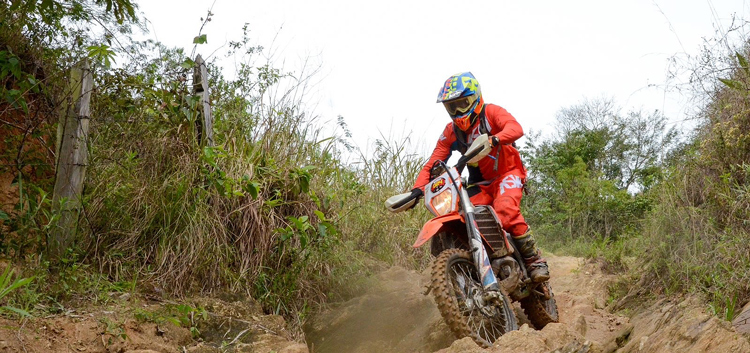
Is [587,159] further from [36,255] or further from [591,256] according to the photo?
[36,255]

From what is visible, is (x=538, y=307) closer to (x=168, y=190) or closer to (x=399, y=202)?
(x=399, y=202)

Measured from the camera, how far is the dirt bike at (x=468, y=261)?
16.1ft

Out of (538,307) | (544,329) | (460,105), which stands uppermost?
(460,105)

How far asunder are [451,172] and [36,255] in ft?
10.0

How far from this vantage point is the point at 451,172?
5.51 m

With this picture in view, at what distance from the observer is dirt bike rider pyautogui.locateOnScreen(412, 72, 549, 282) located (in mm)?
5719

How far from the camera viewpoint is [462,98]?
5.77 meters

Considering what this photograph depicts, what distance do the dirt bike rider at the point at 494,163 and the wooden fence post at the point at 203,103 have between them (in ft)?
5.83

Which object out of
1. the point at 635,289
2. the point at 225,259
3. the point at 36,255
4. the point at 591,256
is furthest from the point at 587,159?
the point at 36,255

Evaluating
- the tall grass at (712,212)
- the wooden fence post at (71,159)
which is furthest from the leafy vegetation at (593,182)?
the wooden fence post at (71,159)

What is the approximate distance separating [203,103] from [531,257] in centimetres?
304

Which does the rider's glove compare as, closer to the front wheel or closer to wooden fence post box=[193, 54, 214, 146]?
the front wheel

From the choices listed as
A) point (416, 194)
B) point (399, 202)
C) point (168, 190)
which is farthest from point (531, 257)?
point (168, 190)

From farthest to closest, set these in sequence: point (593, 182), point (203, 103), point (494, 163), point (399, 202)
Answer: point (593, 182) < point (494, 163) < point (203, 103) < point (399, 202)
